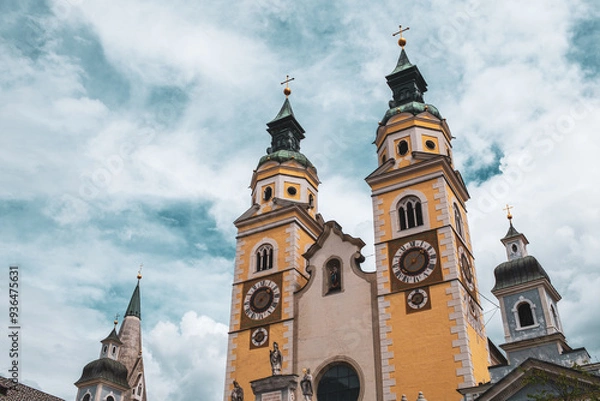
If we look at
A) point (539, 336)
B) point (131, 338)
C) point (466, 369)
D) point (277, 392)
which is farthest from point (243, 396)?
point (131, 338)

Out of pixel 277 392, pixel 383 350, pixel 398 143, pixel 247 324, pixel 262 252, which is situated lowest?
pixel 277 392

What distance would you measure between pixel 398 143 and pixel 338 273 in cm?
722

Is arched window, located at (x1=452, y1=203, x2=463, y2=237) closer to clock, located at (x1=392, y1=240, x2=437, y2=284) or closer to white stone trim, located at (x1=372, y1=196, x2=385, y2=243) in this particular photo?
clock, located at (x1=392, y1=240, x2=437, y2=284)

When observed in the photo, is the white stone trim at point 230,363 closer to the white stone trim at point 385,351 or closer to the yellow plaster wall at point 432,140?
the white stone trim at point 385,351

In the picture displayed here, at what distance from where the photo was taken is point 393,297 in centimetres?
2670

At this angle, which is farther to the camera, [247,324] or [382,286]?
[247,324]

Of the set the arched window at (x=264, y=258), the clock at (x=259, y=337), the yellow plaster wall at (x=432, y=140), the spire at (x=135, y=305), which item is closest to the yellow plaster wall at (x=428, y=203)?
the yellow plaster wall at (x=432, y=140)

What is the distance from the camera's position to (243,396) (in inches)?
1078

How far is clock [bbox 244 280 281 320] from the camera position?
2991 cm

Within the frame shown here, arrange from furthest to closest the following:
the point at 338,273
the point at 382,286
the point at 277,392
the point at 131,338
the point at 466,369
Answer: the point at 131,338, the point at 338,273, the point at 382,286, the point at 277,392, the point at 466,369

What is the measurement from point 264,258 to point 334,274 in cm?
444

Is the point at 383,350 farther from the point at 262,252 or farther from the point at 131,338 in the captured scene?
the point at 131,338

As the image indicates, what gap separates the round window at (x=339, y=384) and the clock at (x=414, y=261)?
4.47 metres

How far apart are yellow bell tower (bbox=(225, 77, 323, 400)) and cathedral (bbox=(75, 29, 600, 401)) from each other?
0.21 feet
